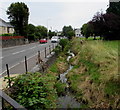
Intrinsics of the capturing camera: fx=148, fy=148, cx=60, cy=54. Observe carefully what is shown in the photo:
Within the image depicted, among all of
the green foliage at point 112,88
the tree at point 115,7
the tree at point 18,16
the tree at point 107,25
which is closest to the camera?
the green foliage at point 112,88

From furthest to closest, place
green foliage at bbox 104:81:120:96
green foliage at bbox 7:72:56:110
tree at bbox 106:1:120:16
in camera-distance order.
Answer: tree at bbox 106:1:120:16 → green foliage at bbox 104:81:120:96 → green foliage at bbox 7:72:56:110

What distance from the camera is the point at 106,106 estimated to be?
468cm

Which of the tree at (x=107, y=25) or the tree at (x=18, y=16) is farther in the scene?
the tree at (x=18, y=16)

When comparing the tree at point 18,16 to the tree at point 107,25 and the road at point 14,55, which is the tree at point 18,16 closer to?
the tree at point 107,25

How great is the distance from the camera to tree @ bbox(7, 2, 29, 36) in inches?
1267

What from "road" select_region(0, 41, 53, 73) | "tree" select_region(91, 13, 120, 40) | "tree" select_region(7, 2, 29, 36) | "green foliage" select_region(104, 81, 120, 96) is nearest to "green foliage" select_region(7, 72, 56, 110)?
"green foliage" select_region(104, 81, 120, 96)

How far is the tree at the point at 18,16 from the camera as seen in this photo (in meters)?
32.2

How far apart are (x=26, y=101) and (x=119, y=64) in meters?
3.72

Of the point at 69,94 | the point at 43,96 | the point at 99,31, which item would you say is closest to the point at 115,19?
the point at 99,31

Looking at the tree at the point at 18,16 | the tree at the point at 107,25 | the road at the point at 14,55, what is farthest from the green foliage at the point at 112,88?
the tree at the point at 18,16

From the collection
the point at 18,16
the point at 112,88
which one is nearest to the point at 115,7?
the point at 18,16

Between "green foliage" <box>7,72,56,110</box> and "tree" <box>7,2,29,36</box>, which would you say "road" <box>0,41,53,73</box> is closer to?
"green foliage" <box>7,72,56,110</box>

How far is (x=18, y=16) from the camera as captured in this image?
32.7 m

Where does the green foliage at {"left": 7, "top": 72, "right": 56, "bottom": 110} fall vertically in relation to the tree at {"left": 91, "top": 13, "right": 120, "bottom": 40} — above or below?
below
